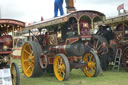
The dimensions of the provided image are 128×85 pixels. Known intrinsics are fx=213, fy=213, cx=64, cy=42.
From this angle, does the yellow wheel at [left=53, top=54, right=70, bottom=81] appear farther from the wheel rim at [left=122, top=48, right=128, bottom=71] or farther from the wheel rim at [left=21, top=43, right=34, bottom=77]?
the wheel rim at [left=122, top=48, right=128, bottom=71]

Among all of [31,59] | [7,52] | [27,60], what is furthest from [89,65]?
[7,52]

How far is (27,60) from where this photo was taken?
8.76 m

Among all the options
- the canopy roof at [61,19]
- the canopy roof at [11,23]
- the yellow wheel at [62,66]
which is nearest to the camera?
the canopy roof at [11,23]

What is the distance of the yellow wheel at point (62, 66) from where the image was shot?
6633 mm

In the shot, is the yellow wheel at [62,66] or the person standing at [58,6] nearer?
the yellow wheel at [62,66]

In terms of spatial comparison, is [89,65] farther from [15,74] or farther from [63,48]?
[15,74]

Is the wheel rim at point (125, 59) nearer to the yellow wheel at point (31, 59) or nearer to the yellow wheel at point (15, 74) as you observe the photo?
the yellow wheel at point (31, 59)

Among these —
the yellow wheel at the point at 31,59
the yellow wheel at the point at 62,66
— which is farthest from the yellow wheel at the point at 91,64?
the yellow wheel at the point at 31,59

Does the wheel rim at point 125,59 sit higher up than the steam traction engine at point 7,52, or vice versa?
the steam traction engine at point 7,52

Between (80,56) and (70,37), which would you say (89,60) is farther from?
(70,37)

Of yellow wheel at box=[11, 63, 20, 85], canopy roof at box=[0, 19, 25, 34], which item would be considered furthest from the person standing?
yellow wheel at box=[11, 63, 20, 85]

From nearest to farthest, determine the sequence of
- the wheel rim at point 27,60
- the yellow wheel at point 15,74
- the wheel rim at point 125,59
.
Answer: the yellow wheel at point 15,74, the wheel rim at point 27,60, the wheel rim at point 125,59

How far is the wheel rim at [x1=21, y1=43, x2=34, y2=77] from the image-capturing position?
8.41m

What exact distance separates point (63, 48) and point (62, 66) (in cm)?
86
